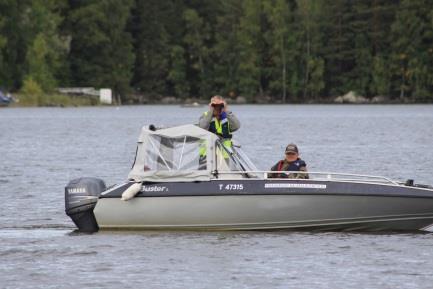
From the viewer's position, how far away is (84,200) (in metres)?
22.8

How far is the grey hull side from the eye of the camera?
2202 centimetres

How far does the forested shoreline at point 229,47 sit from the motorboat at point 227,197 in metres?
105

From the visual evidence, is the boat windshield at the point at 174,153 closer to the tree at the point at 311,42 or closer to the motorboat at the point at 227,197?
the motorboat at the point at 227,197

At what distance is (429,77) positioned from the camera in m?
138

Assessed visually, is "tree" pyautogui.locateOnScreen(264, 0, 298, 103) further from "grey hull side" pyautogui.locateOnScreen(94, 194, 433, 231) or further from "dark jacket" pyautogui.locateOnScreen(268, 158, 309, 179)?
"grey hull side" pyautogui.locateOnScreen(94, 194, 433, 231)

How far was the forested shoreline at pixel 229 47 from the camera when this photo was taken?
447ft

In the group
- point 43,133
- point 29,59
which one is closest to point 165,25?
point 29,59

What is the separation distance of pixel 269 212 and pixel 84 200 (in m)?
3.17

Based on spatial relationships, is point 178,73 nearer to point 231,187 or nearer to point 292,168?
point 292,168

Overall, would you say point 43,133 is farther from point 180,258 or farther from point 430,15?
point 430,15

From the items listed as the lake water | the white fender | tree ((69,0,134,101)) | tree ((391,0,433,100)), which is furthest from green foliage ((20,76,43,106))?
the white fender

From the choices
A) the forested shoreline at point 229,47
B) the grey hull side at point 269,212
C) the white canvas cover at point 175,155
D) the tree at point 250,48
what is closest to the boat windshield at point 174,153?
the white canvas cover at point 175,155

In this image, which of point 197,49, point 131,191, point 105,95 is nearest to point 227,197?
point 131,191

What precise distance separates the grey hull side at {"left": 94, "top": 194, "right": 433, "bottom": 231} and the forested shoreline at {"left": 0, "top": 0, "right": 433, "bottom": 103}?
10480 centimetres
